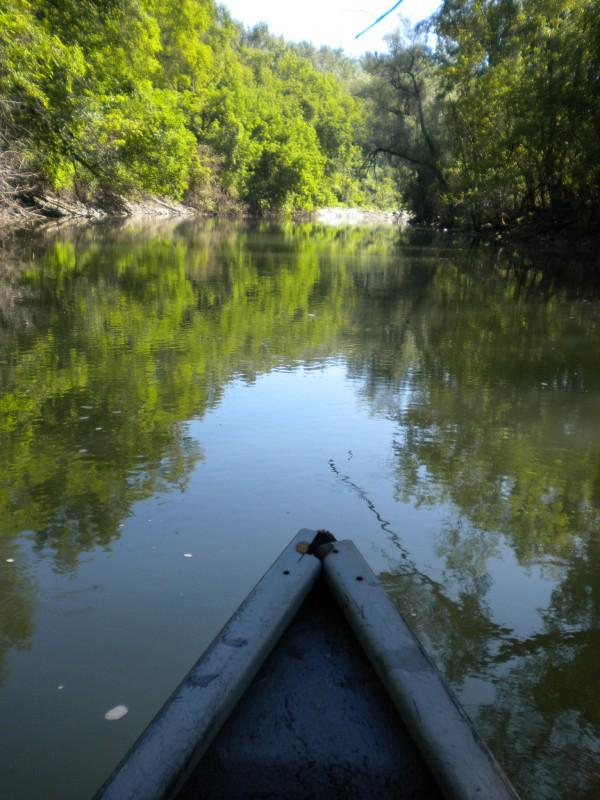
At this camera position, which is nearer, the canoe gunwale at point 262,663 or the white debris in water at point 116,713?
the canoe gunwale at point 262,663

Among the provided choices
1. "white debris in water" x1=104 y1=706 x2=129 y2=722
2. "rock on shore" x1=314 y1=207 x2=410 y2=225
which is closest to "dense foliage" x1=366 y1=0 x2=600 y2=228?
"white debris in water" x1=104 y1=706 x2=129 y2=722

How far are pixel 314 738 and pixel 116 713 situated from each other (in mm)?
861

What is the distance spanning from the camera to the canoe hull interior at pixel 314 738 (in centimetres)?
179

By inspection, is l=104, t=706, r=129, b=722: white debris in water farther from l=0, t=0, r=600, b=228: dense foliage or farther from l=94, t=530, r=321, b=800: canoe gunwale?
l=0, t=0, r=600, b=228: dense foliage

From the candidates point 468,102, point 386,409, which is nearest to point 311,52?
point 468,102

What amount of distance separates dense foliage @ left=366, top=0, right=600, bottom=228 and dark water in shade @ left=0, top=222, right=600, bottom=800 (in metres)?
16.8

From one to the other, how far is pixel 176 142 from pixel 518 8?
1539cm

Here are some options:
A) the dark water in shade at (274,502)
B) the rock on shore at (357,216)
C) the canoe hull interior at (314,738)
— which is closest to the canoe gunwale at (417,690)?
the canoe hull interior at (314,738)

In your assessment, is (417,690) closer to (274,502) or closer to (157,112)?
(274,502)

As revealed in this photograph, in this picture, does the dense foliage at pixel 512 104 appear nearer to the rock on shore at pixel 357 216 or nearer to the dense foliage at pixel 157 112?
the dense foliage at pixel 157 112

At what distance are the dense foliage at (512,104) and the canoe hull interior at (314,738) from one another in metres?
23.7

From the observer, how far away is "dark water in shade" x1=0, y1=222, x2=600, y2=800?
2.50 meters

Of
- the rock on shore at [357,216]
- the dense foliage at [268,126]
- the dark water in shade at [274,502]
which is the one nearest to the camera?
the dark water in shade at [274,502]

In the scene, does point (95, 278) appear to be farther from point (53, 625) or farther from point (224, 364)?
point (53, 625)
